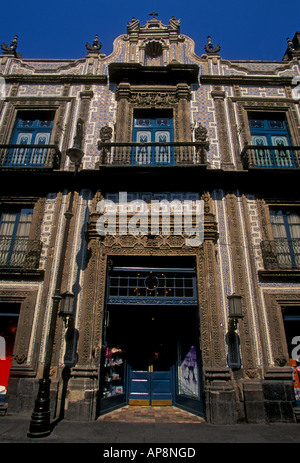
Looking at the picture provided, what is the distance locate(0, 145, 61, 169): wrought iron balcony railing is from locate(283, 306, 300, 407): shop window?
8340mm

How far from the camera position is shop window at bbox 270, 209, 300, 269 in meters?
7.85

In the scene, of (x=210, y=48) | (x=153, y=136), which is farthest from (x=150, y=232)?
(x=210, y=48)

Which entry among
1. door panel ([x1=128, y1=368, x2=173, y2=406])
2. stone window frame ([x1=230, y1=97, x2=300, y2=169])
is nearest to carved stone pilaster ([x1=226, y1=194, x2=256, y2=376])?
door panel ([x1=128, y1=368, x2=173, y2=406])

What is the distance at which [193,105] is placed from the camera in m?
10.4

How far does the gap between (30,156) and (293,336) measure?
9.67 meters

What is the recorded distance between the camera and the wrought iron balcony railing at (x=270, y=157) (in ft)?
28.7

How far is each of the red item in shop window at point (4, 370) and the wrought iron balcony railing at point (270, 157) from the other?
901cm

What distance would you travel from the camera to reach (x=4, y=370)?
7.21 metres

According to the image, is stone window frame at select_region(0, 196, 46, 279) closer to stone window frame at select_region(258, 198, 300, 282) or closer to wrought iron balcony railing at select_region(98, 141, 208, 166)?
wrought iron balcony railing at select_region(98, 141, 208, 166)

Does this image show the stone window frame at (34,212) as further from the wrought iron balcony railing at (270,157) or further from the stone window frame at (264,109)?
the stone window frame at (264,109)

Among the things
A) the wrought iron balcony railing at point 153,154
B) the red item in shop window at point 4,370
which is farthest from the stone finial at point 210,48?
the red item in shop window at point 4,370

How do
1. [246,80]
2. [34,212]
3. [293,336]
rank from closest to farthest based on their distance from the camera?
[293,336]
[34,212]
[246,80]

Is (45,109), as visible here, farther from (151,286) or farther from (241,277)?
(241,277)

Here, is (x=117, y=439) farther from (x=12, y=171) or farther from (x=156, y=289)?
(x=12, y=171)
